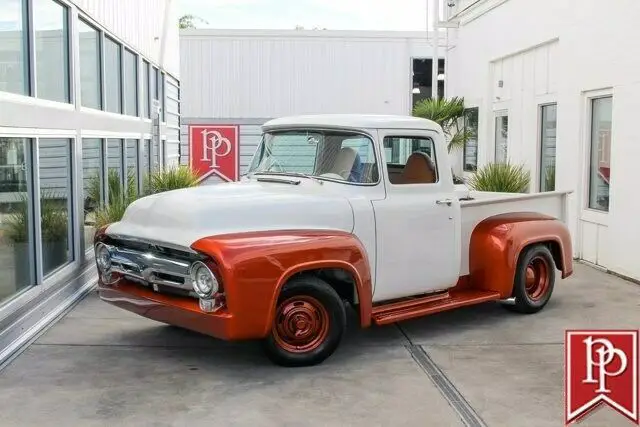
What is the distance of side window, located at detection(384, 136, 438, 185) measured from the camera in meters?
6.75

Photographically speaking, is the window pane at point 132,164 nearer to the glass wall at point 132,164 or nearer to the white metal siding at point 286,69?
the glass wall at point 132,164

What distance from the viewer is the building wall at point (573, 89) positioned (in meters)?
9.38

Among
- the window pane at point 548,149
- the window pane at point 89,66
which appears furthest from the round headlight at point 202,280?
the window pane at point 548,149

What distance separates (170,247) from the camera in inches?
219

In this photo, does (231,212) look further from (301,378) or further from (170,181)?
(170,181)

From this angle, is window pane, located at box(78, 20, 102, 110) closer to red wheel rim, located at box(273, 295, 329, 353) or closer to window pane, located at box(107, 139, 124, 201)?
window pane, located at box(107, 139, 124, 201)

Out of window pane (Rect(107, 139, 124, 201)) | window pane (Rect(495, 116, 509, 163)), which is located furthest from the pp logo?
window pane (Rect(495, 116, 509, 163))

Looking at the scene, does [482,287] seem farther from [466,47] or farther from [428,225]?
[466,47]

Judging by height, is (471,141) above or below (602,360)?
above

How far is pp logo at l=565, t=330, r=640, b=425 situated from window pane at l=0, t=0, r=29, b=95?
4995 mm

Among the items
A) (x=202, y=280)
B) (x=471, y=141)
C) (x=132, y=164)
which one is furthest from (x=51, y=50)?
(x=471, y=141)

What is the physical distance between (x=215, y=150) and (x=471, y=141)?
6390 millimetres

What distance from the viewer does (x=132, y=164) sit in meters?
12.4

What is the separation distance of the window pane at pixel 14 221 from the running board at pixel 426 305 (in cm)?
312
